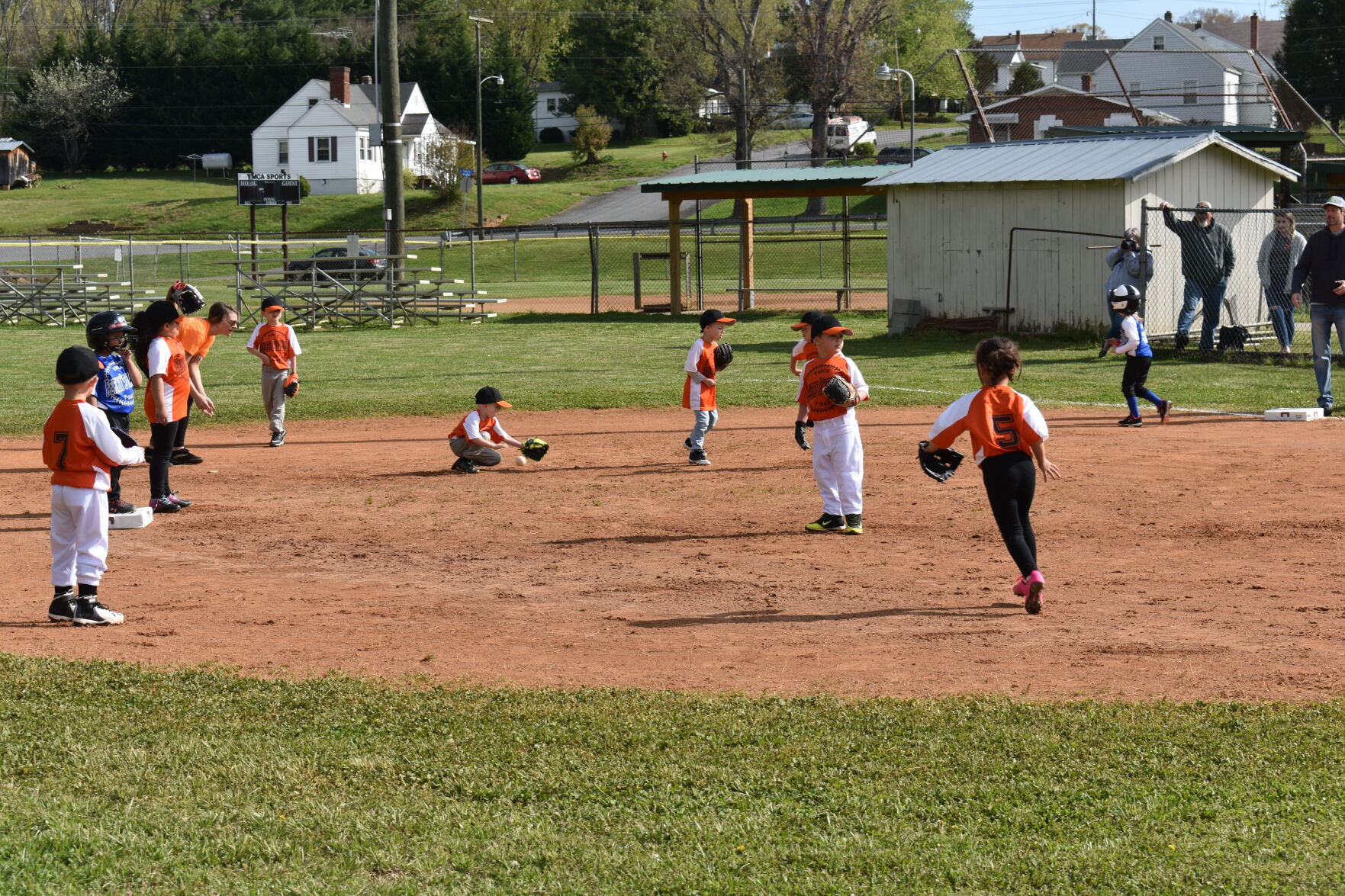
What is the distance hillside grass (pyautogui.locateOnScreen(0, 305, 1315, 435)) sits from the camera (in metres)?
17.2

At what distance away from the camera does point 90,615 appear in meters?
7.81

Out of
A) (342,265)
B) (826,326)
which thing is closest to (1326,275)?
(826,326)

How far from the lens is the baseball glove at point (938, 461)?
797 centimetres

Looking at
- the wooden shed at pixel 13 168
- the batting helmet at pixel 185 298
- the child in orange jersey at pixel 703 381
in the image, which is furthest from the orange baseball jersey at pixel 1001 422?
the wooden shed at pixel 13 168

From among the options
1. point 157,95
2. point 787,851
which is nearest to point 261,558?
point 787,851

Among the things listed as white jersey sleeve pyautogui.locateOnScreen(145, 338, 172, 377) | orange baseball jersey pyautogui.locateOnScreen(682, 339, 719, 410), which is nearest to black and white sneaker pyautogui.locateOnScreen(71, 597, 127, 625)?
white jersey sleeve pyautogui.locateOnScreen(145, 338, 172, 377)

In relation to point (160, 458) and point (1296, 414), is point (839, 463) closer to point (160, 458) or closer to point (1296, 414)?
point (160, 458)

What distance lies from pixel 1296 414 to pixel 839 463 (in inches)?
279

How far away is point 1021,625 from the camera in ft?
24.7

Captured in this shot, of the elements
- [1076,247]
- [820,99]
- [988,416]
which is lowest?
[988,416]

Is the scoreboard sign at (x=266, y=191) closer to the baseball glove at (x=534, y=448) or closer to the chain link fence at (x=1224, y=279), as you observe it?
the chain link fence at (x=1224, y=279)

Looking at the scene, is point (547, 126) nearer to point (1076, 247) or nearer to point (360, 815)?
point (1076, 247)

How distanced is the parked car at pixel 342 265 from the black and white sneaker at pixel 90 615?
79.0ft

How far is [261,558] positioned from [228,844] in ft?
17.1
